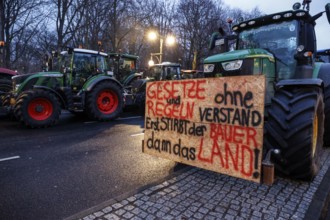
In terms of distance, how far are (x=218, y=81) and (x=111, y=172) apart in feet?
7.53

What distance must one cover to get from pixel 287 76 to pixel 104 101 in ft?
21.4

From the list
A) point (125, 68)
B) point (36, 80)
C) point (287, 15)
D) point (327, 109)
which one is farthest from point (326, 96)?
point (125, 68)

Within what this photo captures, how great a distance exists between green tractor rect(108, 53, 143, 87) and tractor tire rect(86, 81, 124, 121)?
264 cm

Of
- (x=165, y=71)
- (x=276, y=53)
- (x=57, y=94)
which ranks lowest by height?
(x=57, y=94)

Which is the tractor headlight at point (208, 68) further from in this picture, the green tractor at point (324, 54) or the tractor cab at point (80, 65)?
the tractor cab at point (80, 65)

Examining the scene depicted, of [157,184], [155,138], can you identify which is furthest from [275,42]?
[157,184]

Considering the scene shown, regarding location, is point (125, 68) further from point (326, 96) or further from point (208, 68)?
point (326, 96)

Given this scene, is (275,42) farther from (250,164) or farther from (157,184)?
(157,184)

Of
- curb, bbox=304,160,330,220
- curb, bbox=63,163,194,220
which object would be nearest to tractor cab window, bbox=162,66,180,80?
curb, bbox=63,163,194,220

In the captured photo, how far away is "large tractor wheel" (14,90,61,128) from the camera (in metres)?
7.11

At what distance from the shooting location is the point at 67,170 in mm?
4074

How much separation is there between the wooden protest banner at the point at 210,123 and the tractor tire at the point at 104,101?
5.44 m

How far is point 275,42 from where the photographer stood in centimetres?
471

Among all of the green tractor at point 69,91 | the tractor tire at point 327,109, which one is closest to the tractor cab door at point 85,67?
the green tractor at point 69,91
